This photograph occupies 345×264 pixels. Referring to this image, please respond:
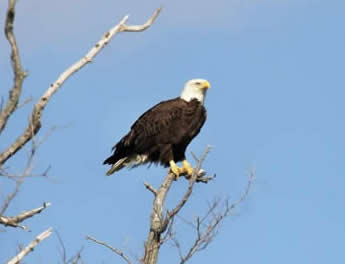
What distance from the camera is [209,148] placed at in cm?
907

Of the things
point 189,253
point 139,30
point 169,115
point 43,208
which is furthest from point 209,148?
point 169,115

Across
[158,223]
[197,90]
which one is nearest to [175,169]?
[197,90]

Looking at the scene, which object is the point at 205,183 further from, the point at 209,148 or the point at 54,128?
the point at 54,128

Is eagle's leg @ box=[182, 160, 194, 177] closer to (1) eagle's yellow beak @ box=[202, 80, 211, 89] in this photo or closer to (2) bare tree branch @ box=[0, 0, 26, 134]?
(1) eagle's yellow beak @ box=[202, 80, 211, 89]

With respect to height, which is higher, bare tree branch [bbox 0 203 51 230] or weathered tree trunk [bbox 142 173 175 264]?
weathered tree trunk [bbox 142 173 175 264]

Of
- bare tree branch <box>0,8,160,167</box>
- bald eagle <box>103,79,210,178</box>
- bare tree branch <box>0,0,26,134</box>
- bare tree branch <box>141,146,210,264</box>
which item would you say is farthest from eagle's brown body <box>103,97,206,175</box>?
bare tree branch <box>0,0,26,134</box>

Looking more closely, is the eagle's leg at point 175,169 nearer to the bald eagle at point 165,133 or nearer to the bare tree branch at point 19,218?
the bald eagle at point 165,133

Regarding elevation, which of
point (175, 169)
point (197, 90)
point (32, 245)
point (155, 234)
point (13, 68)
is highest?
point (197, 90)

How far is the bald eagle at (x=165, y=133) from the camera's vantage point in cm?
1236

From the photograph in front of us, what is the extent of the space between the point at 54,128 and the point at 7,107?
1.25 feet

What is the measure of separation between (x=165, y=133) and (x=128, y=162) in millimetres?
680

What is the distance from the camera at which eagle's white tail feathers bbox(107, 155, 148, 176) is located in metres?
12.4

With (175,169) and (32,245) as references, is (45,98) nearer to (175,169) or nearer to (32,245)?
(32,245)

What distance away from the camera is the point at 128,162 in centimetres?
1258
